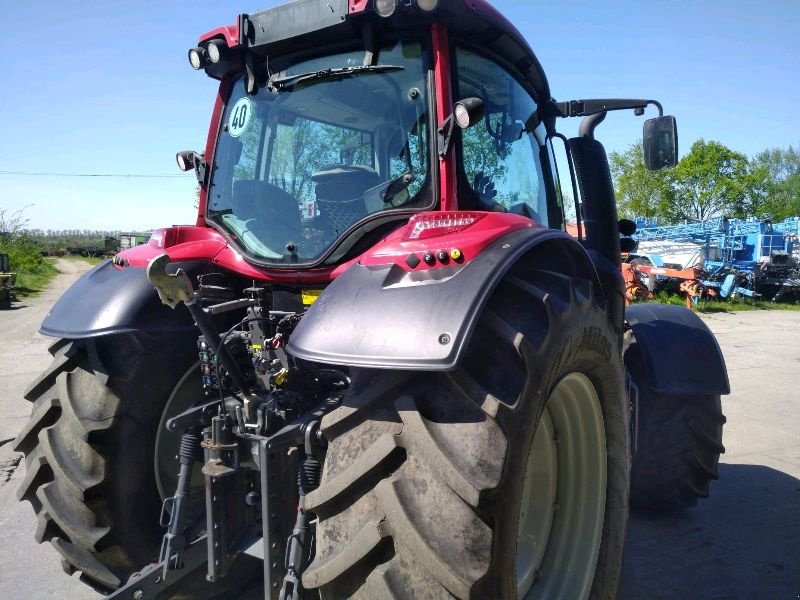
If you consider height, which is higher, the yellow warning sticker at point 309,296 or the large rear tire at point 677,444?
the yellow warning sticker at point 309,296

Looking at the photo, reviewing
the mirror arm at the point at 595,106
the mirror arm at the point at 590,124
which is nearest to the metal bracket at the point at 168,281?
the mirror arm at the point at 595,106

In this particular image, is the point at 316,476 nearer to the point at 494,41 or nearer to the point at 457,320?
the point at 457,320

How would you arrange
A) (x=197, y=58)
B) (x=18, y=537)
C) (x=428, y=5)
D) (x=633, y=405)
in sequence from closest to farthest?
(x=428, y=5) → (x=197, y=58) → (x=633, y=405) → (x=18, y=537)

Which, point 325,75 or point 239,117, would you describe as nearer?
point 325,75

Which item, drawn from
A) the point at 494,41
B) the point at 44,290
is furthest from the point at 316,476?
the point at 44,290

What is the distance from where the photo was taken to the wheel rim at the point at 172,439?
2475 mm

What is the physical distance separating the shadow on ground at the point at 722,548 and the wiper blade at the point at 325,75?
2498 millimetres

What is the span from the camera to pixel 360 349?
5.19 feet

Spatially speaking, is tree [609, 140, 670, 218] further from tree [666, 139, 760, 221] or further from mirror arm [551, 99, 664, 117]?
mirror arm [551, 99, 664, 117]

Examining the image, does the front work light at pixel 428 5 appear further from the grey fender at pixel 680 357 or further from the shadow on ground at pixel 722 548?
the shadow on ground at pixel 722 548

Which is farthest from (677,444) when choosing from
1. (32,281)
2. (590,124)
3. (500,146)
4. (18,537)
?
(32,281)

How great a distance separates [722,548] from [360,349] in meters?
2.78

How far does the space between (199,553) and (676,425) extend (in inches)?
102

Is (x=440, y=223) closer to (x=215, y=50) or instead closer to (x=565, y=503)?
(x=565, y=503)
